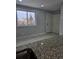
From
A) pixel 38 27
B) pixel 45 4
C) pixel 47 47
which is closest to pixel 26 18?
pixel 38 27

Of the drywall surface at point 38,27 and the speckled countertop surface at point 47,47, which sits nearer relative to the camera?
the speckled countertop surface at point 47,47

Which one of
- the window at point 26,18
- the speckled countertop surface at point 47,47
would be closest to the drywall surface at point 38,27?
the window at point 26,18

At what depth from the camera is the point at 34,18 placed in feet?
5.65

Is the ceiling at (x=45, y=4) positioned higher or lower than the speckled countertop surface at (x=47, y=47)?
higher

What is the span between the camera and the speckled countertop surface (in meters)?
1.48

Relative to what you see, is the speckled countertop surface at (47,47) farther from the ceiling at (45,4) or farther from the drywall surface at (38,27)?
the ceiling at (45,4)

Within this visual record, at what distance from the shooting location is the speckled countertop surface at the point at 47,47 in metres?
1.48

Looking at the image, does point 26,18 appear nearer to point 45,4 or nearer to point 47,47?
point 45,4

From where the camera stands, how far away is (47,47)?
1.64m

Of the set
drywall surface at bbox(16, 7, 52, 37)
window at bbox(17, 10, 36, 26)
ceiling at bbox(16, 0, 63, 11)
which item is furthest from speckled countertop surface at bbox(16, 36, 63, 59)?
ceiling at bbox(16, 0, 63, 11)
